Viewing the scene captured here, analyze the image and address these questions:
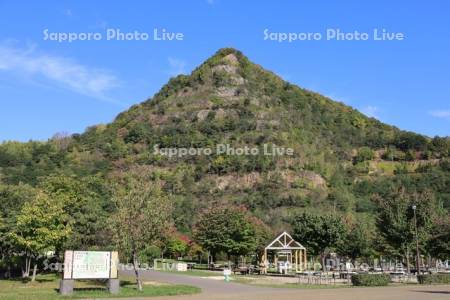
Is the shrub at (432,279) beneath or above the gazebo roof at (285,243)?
beneath

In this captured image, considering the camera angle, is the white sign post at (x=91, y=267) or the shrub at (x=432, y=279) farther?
the shrub at (x=432, y=279)

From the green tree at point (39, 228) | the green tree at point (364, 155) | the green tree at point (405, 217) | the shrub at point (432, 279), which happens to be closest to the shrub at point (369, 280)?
the shrub at point (432, 279)

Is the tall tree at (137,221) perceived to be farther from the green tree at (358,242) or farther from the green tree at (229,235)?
the green tree at (358,242)

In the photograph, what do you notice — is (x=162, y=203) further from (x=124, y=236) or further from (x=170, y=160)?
(x=170, y=160)

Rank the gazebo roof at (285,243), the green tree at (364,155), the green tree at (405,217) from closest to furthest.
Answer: the green tree at (405,217)
the gazebo roof at (285,243)
the green tree at (364,155)

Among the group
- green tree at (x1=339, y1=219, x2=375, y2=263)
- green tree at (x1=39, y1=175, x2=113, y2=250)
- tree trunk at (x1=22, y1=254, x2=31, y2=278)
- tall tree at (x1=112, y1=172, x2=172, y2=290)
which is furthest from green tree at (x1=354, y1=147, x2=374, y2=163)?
tall tree at (x1=112, y1=172, x2=172, y2=290)

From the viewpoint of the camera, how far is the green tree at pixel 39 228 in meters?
33.7

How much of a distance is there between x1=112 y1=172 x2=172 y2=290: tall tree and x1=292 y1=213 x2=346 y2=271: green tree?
22775mm

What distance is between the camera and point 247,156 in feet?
469

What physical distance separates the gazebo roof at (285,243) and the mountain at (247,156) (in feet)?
129

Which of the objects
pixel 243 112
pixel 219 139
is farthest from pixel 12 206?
pixel 243 112

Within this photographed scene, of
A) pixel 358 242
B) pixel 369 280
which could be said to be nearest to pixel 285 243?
pixel 358 242

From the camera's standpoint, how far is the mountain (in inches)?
4749

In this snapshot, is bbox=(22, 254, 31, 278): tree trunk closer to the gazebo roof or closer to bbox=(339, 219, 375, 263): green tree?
the gazebo roof
